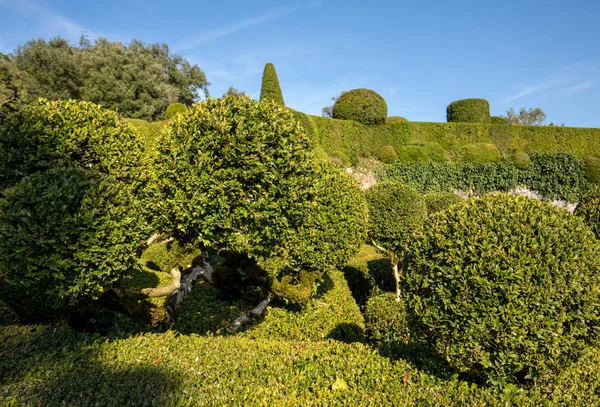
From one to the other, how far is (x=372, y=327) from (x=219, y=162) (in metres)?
6.10

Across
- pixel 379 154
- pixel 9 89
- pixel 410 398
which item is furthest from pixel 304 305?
pixel 379 154

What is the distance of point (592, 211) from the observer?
894 centimetres

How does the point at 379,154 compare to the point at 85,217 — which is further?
the point at 379,154

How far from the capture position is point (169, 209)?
517 cm

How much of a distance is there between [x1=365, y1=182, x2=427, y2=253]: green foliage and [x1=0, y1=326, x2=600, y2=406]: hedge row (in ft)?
18.8

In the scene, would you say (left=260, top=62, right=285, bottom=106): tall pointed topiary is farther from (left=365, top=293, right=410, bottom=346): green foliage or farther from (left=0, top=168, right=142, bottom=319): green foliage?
(left=0, top=168, right=142, bottom=319): green foliage

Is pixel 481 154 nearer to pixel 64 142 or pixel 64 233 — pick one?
pixel 64 142

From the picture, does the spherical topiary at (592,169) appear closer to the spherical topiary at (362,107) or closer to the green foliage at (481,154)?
the green foliage at (481,154)

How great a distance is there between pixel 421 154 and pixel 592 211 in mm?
17548

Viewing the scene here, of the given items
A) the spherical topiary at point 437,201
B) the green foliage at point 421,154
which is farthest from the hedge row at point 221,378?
the green foliage at point 421,154

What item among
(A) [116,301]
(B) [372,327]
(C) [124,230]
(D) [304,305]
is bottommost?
(B) [372,327]

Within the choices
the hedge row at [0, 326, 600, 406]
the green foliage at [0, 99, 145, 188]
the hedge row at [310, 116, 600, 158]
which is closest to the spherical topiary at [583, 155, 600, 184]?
the hedge row at [310, 116, 600, 158]

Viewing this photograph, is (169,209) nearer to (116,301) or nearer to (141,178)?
(141,178)

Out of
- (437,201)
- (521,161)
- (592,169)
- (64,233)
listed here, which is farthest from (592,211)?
(592,169)
